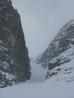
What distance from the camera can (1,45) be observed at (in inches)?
2813

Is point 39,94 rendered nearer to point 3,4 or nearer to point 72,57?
point 72,57

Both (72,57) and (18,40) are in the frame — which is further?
(18,40)

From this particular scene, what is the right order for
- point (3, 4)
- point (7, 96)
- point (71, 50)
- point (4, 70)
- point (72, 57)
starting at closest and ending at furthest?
point (7, 96)
point (4, 70)
point (72, 57)
point (71, 50)
point (3, 4)

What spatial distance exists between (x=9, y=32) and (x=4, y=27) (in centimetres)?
151

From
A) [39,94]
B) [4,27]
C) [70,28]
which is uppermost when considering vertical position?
[39,94]

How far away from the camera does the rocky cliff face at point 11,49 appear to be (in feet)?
213

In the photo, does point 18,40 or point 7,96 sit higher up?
point 7,96

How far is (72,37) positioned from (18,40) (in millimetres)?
13707

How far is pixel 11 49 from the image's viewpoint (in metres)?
75.0

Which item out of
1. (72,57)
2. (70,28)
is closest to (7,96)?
(72,57)

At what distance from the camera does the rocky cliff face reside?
213 feet

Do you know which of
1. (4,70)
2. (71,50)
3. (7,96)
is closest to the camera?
(7,96)

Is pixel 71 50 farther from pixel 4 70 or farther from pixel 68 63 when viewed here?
pixel 4 70

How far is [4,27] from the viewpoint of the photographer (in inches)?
3088
